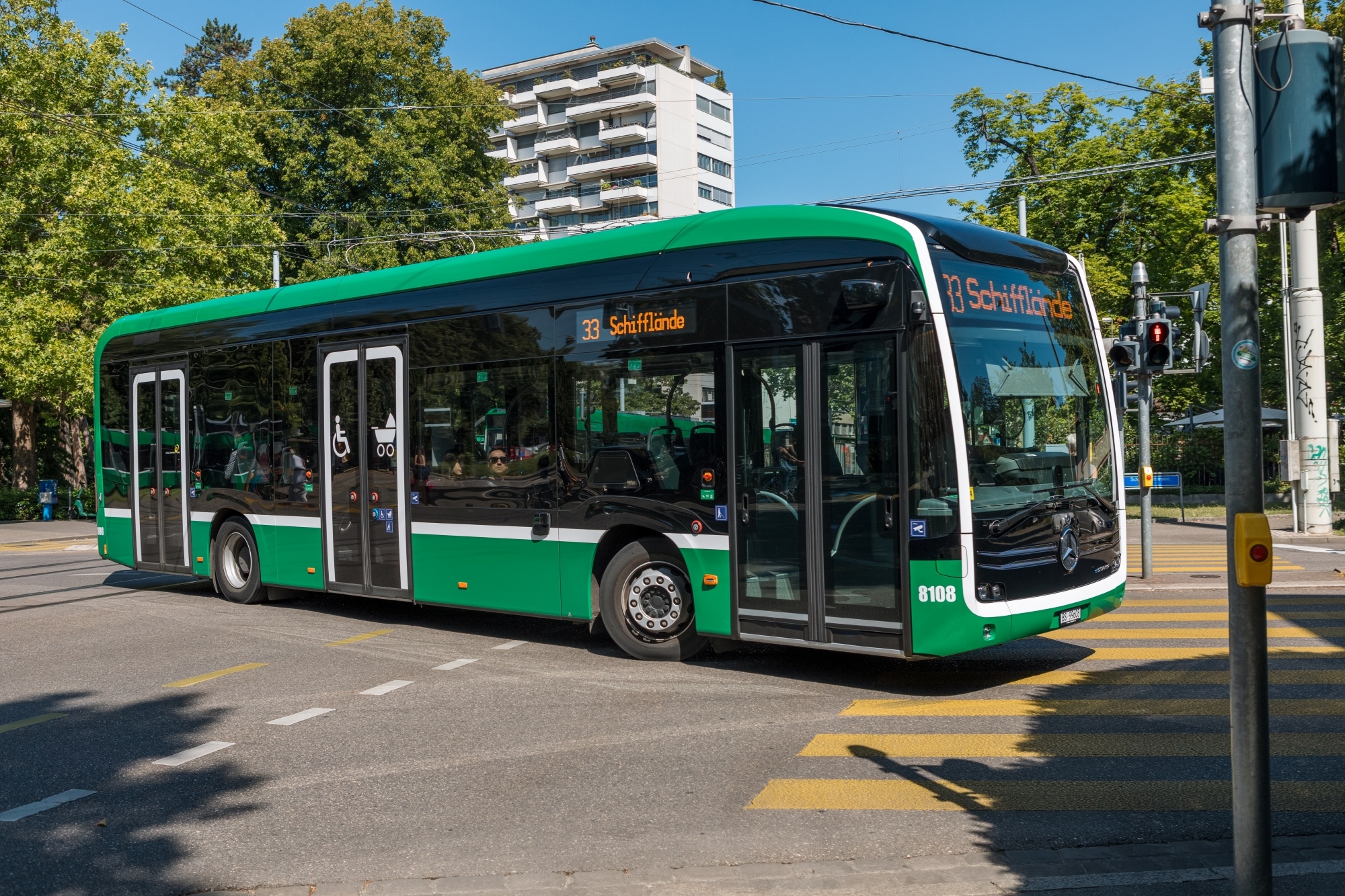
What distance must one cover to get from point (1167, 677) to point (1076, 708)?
130 cm

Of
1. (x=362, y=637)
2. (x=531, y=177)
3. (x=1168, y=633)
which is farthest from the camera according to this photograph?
(x=531, y=177)

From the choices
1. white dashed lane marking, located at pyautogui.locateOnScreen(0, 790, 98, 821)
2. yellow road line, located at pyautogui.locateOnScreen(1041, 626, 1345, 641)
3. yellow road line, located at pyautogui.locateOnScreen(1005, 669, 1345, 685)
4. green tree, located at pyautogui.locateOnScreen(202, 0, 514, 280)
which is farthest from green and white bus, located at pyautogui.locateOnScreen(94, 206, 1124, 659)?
green tree, located at pyautogui.locateOnScreen(202, 0, 514, 280)

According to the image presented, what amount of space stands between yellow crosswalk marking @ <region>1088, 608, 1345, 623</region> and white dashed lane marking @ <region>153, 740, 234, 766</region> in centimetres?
774

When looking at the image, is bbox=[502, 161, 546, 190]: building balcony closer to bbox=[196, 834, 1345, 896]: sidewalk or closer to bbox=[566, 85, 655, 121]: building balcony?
bbox=[566, 85, 655, 121]: building balcony

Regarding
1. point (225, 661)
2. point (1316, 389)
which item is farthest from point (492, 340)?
point (1316, 389)

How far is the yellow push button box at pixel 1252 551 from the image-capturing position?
3764mm

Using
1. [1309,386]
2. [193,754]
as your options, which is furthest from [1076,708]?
[1309,386]

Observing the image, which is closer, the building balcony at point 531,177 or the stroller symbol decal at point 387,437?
the stroller symbol decal at point 387,437

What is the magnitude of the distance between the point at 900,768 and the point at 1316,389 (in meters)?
18.2

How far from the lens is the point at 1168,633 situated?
10250 millimetres

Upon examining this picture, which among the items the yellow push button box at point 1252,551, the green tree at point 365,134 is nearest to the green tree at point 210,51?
the green tree at point 365,134

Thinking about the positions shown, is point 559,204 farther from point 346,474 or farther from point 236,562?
point 346,474

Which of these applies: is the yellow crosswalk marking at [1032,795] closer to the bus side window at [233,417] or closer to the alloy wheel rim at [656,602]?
the alloy wheel rim at [656,602]

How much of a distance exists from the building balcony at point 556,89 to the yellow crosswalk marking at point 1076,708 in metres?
85.3
